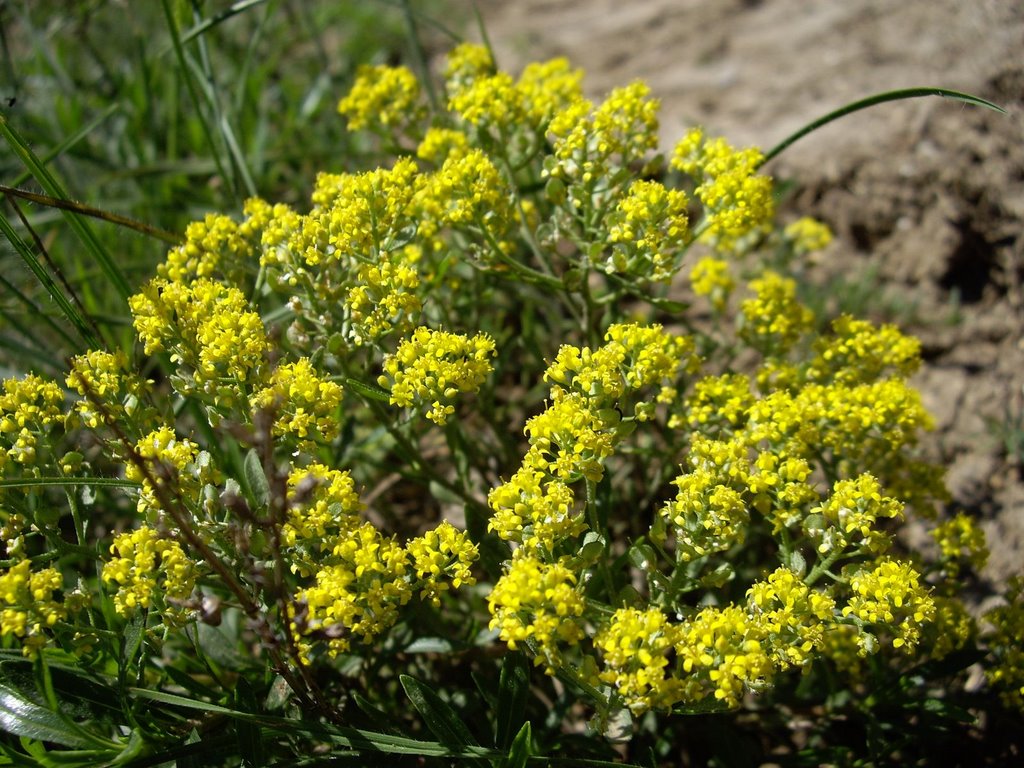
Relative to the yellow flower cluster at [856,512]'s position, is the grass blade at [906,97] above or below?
above

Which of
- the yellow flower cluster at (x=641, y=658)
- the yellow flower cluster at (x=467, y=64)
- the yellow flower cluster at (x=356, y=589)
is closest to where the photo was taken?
the yellow flower cluster at (x=641, y=658)

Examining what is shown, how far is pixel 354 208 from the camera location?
2.70 metres

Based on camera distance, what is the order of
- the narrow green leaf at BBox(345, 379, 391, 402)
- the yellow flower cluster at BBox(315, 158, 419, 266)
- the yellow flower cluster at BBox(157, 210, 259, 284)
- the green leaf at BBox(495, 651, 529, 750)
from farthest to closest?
the yellow flower cluster at BBox(157, 210, 259, 284), the yellow flower cluster at BBox(315, 158, 419, 266), the narrow green leaf at BBox(345, 379, 391, 402), the green leaf at BBox(495, 651, 529, 750)

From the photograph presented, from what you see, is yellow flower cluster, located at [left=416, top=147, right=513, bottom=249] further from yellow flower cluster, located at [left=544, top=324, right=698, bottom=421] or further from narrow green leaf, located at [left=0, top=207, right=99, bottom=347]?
narrow green leaf, located at [left=0, top=207, right=99, bottom=347]

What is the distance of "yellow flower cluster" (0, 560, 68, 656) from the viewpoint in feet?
7.30

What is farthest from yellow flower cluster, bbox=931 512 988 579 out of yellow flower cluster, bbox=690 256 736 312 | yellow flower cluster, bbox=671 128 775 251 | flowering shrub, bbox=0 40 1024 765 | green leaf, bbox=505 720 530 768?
green leaf, bbox=505 720 530 768

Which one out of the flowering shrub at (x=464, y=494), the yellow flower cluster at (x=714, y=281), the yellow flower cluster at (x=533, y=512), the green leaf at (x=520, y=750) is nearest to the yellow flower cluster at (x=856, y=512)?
the flowering shrub at (x=464, y=494)

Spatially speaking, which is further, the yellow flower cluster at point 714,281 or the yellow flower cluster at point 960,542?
the yellow flower cluster at point 714,281

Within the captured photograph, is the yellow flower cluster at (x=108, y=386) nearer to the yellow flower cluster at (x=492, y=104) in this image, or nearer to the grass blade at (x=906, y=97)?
the yellow flower cluster at (x=492, y=104)

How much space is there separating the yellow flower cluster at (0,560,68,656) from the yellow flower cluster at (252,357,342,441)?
70 centimetres

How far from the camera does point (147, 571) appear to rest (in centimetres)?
231

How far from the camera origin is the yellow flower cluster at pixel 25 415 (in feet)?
8.23

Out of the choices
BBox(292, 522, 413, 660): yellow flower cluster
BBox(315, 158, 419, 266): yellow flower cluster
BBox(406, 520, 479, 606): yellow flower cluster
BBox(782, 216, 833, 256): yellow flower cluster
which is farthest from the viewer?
BBox(782, 216, 833, 256): yellow flower cluster

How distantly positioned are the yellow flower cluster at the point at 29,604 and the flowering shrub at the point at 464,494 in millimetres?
10
